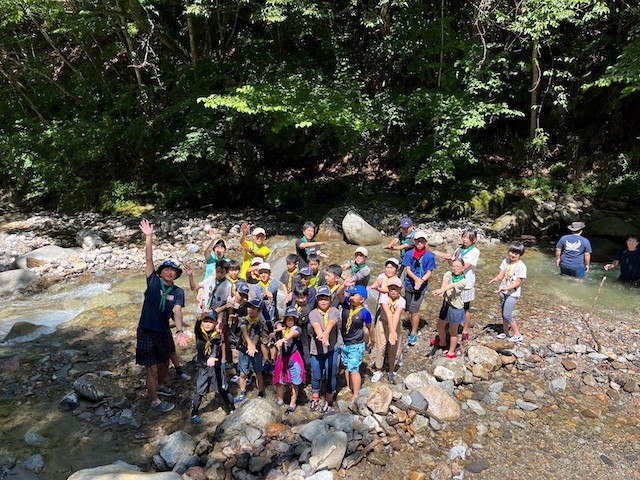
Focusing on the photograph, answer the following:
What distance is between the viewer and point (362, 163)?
778 inches

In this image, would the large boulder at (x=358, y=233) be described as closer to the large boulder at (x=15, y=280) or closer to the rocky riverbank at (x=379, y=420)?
the rocky riverbank at (x=379, y=420)

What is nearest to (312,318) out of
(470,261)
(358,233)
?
(470,261)

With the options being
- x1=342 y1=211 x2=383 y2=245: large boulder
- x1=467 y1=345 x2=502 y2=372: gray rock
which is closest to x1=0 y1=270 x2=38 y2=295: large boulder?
x1=342 y1=211 x2=383 y2=245: large boulder

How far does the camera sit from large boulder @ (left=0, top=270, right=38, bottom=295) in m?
11.3

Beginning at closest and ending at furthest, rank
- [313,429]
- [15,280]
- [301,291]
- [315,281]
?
[313,429], [301,291], [315,281], [15,280]

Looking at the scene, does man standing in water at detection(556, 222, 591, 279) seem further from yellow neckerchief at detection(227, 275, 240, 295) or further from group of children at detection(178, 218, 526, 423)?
yellow neckerchief at detection(227, 275, 240, 295)

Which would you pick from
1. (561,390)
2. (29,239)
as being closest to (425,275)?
(561,390)

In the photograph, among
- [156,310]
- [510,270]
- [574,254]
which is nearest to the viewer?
[156,310]

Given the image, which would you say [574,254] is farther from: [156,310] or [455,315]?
[156,310]

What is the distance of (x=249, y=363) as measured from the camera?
6461mm

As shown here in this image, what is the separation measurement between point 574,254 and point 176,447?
915 cm

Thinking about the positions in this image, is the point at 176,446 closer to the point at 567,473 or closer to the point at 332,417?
the point at 332,417

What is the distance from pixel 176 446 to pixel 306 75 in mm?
12900

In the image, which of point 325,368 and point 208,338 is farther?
point 325,368
